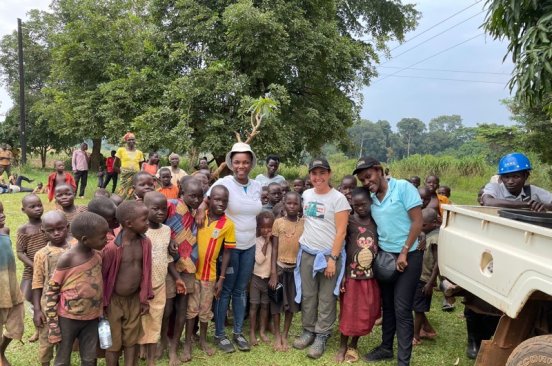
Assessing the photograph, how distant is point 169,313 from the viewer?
11.9 ft

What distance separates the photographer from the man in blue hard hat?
378 cm

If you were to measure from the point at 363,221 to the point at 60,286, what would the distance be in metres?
2.34

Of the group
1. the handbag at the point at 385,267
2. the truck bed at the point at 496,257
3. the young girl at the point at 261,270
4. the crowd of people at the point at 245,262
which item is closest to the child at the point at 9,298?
the crowd of people at the point at 245,262

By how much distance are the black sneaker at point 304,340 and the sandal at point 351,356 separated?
0.36m

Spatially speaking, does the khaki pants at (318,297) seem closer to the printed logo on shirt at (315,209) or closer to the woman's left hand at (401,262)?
the printed logo on shirt at (315,209)

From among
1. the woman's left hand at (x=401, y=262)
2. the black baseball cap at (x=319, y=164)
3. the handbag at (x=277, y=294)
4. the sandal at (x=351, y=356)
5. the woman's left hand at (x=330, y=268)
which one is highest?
the black baseball cap at (x=319, y=164)

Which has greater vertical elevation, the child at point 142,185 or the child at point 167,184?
the child at point 142,185

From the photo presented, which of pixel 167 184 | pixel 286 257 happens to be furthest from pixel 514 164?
pixel 167 184

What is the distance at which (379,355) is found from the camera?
12.7 ft

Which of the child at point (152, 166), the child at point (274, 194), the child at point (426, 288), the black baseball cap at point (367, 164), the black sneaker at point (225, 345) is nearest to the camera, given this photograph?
the black baseball cap at point (367, 164)

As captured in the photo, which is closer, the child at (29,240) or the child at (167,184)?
the child at (29,240)

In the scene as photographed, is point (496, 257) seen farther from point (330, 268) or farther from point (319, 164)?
point (319, 164)

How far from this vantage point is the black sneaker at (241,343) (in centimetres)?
395

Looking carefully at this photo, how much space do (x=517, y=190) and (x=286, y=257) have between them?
2156 mm
